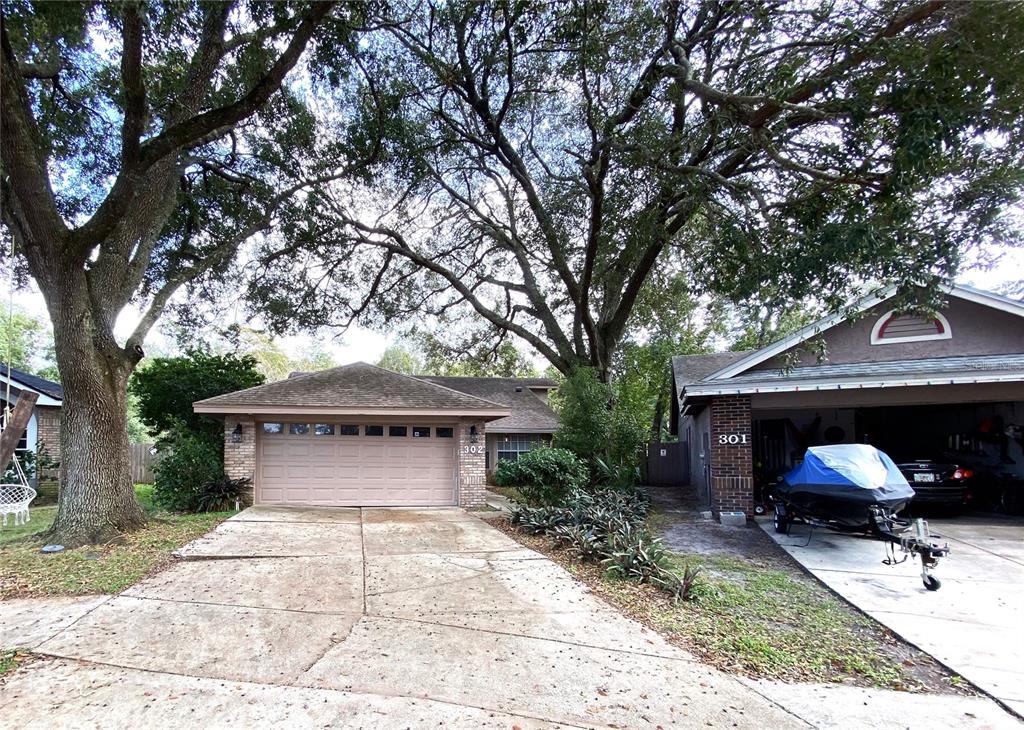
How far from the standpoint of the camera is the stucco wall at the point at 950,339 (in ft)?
33.5

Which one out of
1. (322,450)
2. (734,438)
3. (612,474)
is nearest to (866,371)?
(734,438)

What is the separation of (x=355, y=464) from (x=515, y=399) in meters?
9.52

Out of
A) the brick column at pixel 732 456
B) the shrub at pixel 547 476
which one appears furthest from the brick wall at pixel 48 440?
the brick column at pixel 732 456

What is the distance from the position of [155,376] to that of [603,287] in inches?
500

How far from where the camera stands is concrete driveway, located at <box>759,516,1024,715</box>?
434 cm

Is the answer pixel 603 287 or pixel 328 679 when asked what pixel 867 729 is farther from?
pixel 603 287

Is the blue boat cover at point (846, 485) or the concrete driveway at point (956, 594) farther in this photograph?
the blue boat cover at point (846, 485)

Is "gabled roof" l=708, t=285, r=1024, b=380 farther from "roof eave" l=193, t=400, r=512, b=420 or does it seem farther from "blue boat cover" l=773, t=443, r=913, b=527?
"roof eave" l=193, t=400, r=512, b=420

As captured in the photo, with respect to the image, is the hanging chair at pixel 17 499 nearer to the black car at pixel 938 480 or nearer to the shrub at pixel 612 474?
the shrub at pixel 612 474

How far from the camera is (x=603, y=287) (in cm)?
1723

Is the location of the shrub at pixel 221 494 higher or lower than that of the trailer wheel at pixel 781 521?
higher

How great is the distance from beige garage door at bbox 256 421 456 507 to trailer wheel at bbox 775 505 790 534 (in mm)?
6851

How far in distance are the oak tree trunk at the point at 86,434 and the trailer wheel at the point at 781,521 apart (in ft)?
33.2

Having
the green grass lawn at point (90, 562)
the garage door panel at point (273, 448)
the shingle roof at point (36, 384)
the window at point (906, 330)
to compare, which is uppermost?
the window at point (906, 330)
